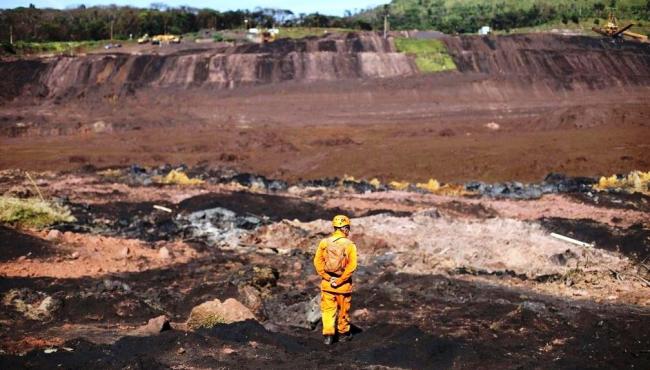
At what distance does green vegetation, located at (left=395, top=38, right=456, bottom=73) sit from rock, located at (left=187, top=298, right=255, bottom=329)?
143 feet

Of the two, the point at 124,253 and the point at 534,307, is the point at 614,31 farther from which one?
the point at 534,307

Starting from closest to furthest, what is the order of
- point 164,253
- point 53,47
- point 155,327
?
point 155,327, point 164,253, point 53,47

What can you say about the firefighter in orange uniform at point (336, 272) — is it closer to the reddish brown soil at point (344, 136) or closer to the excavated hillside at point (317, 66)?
the reddish brown soil at point (344, 136)

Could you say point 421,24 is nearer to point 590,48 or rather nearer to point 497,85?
point 590,48

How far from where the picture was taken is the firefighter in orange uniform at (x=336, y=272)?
8.52 meters

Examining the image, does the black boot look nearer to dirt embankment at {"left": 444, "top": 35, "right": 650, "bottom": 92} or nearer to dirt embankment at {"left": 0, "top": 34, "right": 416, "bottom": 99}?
dirt embankment at {"left": 0, "top": 34, "right": 416, "bottom": 99}

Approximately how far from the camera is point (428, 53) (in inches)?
2131

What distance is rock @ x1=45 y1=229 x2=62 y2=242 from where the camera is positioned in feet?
49.5

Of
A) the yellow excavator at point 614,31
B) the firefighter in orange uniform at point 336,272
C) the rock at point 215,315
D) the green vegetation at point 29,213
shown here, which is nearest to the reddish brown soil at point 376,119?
the yellow excavator at point 614,31

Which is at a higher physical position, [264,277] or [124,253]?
[264,277]

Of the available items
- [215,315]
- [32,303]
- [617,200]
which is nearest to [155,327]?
[215,315]

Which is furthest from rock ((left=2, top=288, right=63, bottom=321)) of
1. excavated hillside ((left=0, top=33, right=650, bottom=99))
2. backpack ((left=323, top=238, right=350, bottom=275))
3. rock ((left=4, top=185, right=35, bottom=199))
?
excavated hillside ((left=0, top=33, right=650, bottom=99))

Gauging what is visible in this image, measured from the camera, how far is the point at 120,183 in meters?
25.1

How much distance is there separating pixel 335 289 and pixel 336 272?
0.21 meters
